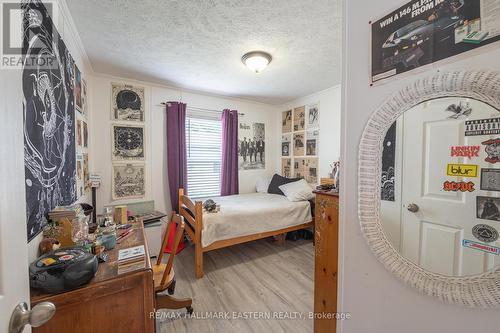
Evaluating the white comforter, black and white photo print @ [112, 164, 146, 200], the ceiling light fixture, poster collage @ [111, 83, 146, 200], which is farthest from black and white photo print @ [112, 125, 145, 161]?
the ceiling light fixture

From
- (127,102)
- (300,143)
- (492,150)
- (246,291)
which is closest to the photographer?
(492,150)

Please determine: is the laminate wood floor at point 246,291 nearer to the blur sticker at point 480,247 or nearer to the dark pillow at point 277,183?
the dark pillow at point 277,183

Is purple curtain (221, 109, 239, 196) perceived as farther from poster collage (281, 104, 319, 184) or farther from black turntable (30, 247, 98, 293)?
black turntable (30, 247, 98, 293)

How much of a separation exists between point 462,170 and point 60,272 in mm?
1590

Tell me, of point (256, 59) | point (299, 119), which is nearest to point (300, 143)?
point (299, 119)

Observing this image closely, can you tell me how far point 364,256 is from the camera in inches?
34.5

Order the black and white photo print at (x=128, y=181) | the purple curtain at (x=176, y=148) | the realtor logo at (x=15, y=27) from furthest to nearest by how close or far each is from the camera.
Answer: the purple curtain at (x=176, y=148), the black and white photo print at (x=128, y=181), the realtor logo at (x=15, y=27)

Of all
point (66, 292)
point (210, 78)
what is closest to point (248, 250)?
point (66, 292)

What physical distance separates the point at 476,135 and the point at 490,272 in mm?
384

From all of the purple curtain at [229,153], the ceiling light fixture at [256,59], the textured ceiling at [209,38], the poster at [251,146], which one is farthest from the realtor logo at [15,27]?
the poster at [251,146]

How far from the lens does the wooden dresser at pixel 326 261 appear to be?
1216mm

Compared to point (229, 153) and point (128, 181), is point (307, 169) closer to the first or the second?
point (229, 153)

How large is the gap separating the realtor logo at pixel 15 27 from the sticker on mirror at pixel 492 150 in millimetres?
1233

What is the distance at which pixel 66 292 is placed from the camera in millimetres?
910
